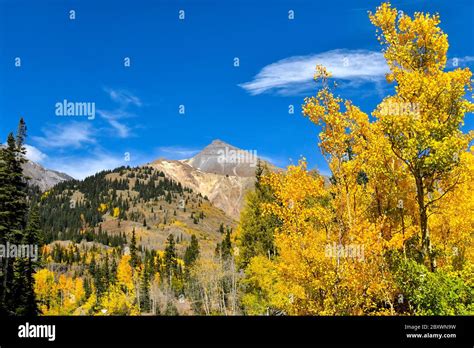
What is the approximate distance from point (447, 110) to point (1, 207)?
3955 cm

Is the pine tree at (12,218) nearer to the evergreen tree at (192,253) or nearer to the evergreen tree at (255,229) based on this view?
the evergreen tree at (255,229)

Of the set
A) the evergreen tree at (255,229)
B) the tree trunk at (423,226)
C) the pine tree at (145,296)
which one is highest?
the evergreen tree at (255,229)

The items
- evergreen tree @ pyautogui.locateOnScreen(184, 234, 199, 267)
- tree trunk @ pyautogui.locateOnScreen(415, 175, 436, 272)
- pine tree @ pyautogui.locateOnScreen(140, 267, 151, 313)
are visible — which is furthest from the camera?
evergreen tree @ pyautogui.locateOnScreen(184, 234, 199, 267)

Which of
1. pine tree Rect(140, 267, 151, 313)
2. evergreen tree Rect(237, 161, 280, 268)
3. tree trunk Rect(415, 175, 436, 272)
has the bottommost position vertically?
pine tree Rect(140, 267, 151, 313)

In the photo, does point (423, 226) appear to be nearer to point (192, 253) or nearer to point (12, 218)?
point (12, 218)

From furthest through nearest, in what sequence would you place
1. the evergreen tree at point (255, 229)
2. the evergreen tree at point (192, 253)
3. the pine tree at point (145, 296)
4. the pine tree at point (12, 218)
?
the evergreen tree at point (192, 253) < the pine tree at point (145, 296) < the evergreen tree at point (255, 229) < the pine tree at point (12, 218)

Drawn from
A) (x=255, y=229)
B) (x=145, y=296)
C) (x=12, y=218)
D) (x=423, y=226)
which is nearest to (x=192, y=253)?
(x=145, y=296)

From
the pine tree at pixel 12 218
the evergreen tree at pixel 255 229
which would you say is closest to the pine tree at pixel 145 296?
the pine tree at pixel 12 218

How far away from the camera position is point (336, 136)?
55.1ft

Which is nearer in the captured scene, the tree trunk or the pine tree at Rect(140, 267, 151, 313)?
the tree trunk

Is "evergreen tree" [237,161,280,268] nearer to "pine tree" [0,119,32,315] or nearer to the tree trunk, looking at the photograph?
"pine tree" [0,119,32,315]

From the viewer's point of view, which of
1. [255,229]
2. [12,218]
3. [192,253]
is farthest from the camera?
[192,253]

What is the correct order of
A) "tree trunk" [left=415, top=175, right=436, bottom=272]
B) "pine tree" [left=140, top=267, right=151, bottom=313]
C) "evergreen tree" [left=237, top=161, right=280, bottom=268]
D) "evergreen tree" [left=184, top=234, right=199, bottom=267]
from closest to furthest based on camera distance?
1. "tree trunk" [left=415, top=175, right=436, bottom=272]
2. "evergreen tree" [left=237, top=161, right=280, bottom=268]
3. "pine tree" [left=140, top=267, right=151, bottom=313]
4. "evergreen tree" [left=184, top=234, right=199, bottom=267]

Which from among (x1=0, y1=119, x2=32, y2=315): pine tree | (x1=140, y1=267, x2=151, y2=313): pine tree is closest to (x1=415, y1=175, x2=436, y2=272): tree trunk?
(x1=0, y1=119, x2=32, y2=315): pine tree
